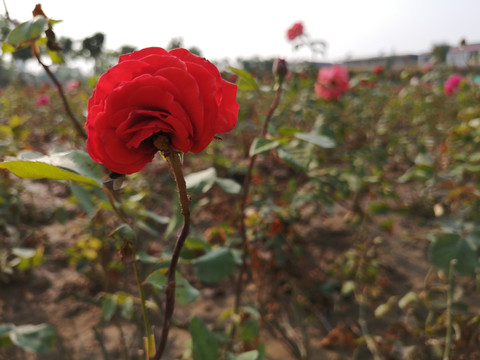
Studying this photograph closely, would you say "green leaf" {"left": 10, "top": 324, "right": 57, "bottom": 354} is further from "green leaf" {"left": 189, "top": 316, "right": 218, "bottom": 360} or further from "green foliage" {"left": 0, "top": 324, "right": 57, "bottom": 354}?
"green leaf" {"left": 189, "top": 316, "right": 218, "bottom": 360}

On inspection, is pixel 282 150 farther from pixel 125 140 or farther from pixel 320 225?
pixel 320 225

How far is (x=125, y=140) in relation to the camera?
37 centimetres

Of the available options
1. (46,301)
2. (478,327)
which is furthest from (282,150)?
(46,301)

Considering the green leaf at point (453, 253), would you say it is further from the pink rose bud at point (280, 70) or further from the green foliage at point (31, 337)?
the green foliage at point (31, 337)

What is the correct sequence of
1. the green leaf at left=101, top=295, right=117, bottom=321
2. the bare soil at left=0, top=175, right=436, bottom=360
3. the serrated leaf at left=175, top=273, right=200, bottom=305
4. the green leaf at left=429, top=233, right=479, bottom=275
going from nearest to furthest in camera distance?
the serrated leaf at left=175, top=273, right=200, bottom=305
the green leaf at left=101, top=295, right=117, bottom=321
the green leaf at left=429, top=233, right=479, bottom=275
the bare soil at left=0, top=175, right=436, bottom=360

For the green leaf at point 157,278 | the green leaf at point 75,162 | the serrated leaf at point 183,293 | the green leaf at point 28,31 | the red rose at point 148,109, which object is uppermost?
the green leaf at point 28,31

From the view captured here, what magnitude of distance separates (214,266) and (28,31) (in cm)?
64

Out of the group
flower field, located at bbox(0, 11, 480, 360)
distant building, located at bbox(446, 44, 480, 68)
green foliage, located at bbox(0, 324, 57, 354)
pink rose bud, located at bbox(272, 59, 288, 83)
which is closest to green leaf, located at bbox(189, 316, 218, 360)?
flower field, located at bbox(0, 11, 480, 360)

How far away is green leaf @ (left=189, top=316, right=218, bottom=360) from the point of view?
62 centimetres

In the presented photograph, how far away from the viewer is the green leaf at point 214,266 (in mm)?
856

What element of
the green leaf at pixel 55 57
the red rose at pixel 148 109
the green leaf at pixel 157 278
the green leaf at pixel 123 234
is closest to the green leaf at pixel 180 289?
the green leaf at pixel 157 278

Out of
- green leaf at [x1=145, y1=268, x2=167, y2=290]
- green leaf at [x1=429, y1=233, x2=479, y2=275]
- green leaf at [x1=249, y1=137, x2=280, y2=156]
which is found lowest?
green leaf at [x1=429, y1=233, x2=479, y2=275]

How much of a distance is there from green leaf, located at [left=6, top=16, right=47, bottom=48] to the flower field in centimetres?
16

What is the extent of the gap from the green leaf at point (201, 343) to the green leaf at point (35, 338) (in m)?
0.50
